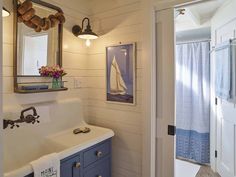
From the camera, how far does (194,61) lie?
10.1ft

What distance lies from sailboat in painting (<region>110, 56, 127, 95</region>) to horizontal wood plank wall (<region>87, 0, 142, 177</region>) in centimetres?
12

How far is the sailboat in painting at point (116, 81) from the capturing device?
1.81 metres

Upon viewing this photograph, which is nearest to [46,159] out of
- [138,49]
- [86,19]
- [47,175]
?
[47,175]

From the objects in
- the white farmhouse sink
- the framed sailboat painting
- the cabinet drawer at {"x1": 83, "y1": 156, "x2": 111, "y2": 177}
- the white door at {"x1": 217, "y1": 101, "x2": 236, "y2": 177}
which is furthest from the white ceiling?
the cabinet drawer at {"x1": 83, "y1": 156, "x2": 111, "y2": 177}

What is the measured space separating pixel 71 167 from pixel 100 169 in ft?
1.27

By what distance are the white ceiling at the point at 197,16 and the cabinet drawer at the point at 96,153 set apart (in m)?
1.92

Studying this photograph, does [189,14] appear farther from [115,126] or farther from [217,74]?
[115,126]

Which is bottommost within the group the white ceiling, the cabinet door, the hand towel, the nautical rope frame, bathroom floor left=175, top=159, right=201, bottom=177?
bathroom floor left=175, top=159, right=201, bottom=177

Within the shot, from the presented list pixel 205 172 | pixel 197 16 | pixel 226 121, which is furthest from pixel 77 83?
pixel 205 172

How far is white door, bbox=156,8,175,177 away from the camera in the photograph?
5.09 feet

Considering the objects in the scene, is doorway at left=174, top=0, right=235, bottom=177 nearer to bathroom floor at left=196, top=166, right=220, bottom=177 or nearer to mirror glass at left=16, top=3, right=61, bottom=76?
bathroom floor at left=196, top=166, right=220, bottom=177

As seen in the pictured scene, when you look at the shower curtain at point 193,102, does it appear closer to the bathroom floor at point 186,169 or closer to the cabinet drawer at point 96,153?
the bathroom floor at point 186,169

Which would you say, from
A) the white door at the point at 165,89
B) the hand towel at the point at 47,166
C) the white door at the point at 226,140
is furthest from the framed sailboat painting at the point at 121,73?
the white door at the point at 226,140

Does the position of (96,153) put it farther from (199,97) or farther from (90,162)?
(199,97)
